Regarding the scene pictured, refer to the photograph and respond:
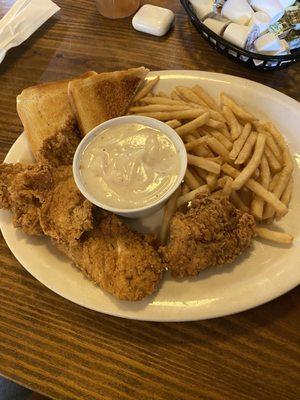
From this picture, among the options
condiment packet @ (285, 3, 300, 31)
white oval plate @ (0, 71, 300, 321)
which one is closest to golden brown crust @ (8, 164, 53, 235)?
white oval plate @ (0, 71, 300, 321)

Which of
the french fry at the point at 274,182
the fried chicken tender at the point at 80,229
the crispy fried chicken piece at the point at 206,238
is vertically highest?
the french fry at the point at 274,182

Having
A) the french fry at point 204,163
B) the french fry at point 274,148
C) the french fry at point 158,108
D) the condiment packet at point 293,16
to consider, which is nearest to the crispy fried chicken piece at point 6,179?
the french fry at point 158,108

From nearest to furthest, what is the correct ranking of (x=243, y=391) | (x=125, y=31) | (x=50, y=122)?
(x=243, y=391)
(x=50, y=122)
(x=125, y=31)

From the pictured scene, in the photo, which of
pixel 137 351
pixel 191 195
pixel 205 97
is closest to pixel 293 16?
pixel 205 97

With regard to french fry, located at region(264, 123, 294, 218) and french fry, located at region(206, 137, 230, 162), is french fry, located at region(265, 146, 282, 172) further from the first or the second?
french fry, located at region(206, 137, 230, 162)

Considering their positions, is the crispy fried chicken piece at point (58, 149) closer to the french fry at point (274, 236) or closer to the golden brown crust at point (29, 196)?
the golden brown crust at point (29, 196)

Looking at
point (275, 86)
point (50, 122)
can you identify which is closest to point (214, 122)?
point (275, 86)

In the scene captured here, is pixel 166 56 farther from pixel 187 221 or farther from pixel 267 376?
pixel 267 376
